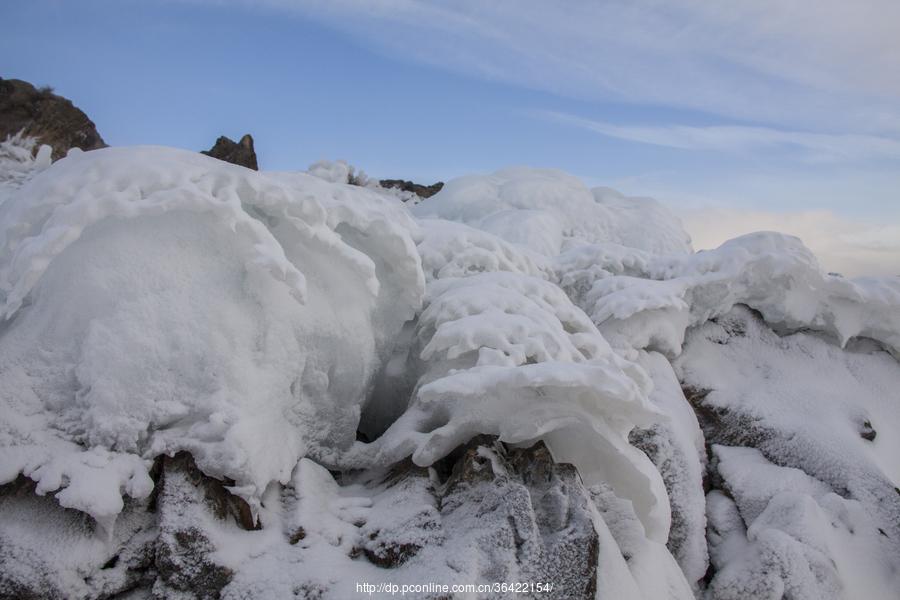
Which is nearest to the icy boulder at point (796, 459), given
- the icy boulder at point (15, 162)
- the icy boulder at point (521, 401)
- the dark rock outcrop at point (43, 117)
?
the icy boulder at point (521, 401)

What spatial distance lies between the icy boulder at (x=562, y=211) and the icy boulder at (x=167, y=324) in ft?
17.3

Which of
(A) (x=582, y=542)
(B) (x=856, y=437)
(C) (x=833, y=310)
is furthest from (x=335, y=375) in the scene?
(C) (x=833, y=310)

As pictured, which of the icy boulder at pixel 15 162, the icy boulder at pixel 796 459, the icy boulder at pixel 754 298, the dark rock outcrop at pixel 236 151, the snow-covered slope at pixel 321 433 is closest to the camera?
the snow-covered slope at pixel 321 433

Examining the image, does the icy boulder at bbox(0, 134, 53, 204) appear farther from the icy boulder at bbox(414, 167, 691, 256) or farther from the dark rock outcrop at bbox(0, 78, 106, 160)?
the icy boulder at bbox(414, 167, 691, 256)

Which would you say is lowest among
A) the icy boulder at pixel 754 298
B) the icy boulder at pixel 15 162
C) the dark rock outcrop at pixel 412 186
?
the dark rock outcrop at pixel 412 186

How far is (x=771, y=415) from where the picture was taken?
4344 mm

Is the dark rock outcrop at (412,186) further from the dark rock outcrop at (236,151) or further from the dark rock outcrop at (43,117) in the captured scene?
the dark rock outcrop at (43,117)

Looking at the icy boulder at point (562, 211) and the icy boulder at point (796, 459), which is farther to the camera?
the icy boulder at point (562, 211)

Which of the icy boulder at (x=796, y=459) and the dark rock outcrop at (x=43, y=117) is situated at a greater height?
the dark rock outcrop at (x=43, y=117)

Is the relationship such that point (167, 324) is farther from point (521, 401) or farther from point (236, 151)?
point (236, 151)

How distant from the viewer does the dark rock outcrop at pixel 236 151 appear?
965 centimetres

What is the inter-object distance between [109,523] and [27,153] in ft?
20.1

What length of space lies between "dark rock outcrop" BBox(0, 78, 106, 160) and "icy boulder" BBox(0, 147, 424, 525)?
5.93 metres

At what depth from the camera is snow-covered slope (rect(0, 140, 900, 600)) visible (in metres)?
2.16
